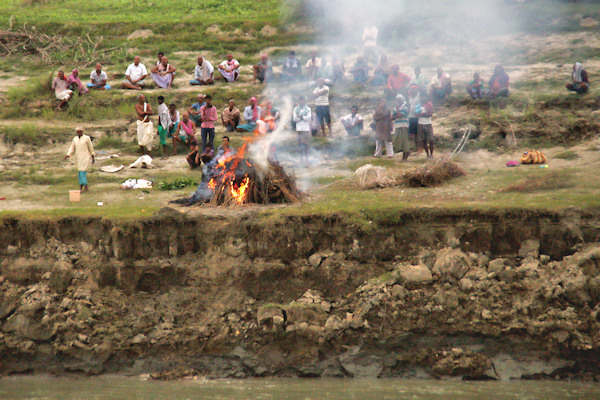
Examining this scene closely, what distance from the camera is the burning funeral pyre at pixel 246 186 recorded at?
1230 centimetres

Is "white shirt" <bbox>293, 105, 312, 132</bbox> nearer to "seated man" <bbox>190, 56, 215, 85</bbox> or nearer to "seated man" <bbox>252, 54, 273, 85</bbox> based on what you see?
"seated man" <bbox>252, 54, 273, 85</bbox>

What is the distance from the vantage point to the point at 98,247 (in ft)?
38.1

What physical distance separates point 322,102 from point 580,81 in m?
5.80

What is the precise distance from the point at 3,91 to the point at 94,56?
10.3 ft

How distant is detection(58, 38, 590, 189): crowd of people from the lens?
15.4 m

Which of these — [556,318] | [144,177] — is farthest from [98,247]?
[556,318]

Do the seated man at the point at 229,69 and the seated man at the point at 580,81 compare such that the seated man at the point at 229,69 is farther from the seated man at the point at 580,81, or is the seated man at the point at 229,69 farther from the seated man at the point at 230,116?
the seated man at the point at 580,81

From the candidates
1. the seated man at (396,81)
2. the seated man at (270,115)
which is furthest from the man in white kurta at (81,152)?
the seated man at (396,81)

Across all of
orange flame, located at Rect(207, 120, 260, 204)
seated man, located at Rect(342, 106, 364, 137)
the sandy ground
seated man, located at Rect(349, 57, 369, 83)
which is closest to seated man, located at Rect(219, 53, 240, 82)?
the sandy ground

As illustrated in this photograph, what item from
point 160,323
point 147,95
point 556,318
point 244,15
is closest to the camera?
point 556,318

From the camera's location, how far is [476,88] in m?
17.1

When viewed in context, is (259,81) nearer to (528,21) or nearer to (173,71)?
(173,71)

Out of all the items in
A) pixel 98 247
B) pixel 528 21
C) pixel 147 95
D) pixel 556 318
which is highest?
pixel 528 21

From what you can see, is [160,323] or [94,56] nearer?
[160,323]
